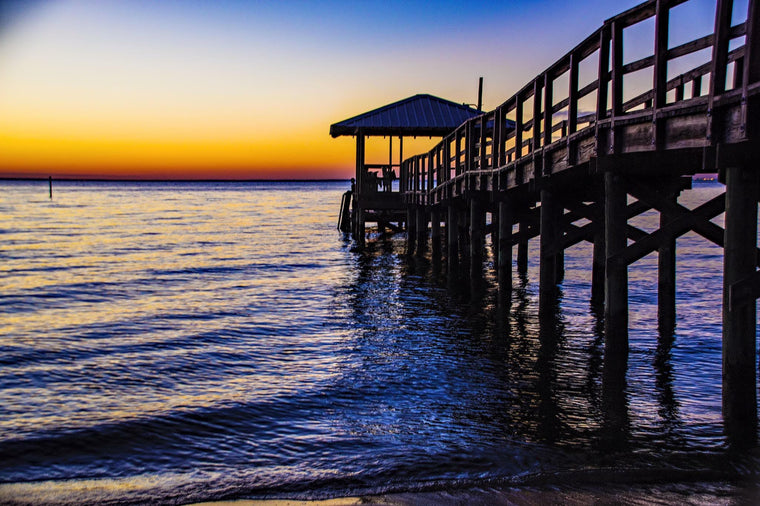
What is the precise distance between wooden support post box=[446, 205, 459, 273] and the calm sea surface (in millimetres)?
2511

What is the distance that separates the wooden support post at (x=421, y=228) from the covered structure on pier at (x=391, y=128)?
7.95 feet

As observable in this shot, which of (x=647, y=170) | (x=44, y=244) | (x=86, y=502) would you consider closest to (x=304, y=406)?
(x=86, y=502)

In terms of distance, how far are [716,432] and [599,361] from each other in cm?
267

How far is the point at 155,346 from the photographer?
10422 millimetres

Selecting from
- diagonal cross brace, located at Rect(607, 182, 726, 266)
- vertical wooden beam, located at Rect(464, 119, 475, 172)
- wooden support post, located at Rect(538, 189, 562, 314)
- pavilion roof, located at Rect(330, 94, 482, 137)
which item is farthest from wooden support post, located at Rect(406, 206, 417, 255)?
diagonal cross brace, located at Rect(607, 182, 726, 266)

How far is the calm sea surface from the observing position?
5402mm

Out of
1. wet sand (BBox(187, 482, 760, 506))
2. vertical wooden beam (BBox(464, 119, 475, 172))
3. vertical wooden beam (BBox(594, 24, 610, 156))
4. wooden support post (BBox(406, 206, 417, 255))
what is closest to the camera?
wet sand (BBox(187, 482, 760, 506))

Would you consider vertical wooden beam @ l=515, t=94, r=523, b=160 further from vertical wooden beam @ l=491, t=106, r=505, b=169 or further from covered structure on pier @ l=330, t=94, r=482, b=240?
covered structure on pier @ l=330, t=94, r=482, b=240

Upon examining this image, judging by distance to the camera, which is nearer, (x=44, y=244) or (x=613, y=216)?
(x=613, y=216)

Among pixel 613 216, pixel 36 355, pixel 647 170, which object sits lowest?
pixel 36 355

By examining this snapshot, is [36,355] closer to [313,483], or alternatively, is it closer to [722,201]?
[313,483]

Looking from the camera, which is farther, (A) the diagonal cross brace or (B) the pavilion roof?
(B) the pavilion roof

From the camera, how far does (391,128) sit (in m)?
26.2

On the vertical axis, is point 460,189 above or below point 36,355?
above
